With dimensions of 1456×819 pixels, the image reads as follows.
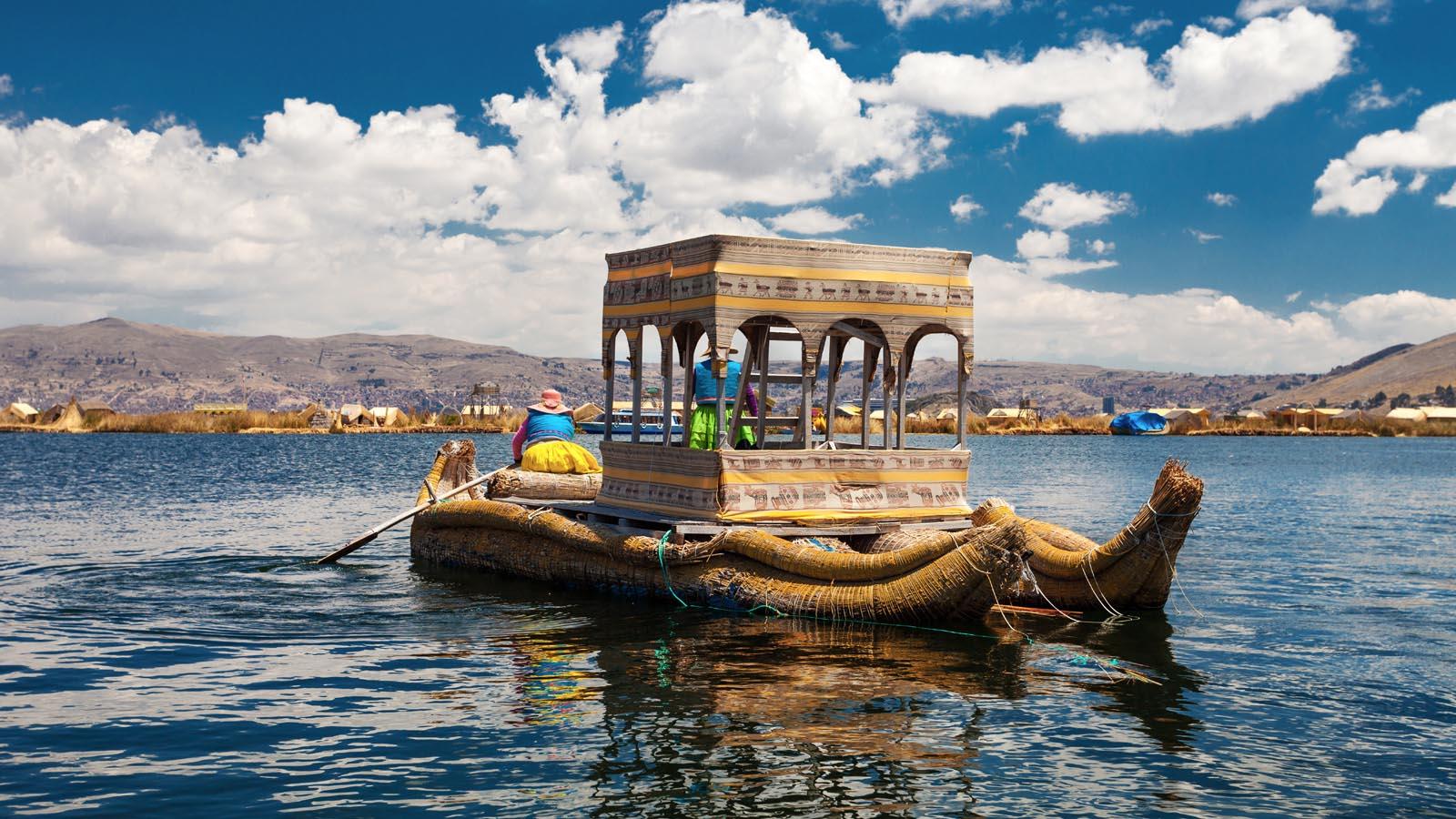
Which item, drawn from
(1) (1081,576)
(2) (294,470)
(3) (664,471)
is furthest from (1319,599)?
(2) (294,470)

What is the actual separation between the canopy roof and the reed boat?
0.08 ft

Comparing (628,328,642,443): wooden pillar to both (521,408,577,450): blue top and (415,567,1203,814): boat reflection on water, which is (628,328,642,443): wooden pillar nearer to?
(415,567,1203,814): boat reflection on water

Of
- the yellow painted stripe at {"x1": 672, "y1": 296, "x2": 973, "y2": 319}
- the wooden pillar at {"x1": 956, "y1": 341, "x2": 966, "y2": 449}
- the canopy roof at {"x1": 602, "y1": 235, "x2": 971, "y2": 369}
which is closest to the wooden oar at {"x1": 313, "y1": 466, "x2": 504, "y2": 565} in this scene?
the canopy roof at {"x1": 602, "y1": 235, "x2": 971, "y2": 369}

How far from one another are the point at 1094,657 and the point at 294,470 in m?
50.4

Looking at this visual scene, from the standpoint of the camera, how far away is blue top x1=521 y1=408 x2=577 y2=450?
23055mm

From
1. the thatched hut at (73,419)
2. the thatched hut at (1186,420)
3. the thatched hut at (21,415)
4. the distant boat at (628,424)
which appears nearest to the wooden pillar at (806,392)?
the distant boat at (628,424)

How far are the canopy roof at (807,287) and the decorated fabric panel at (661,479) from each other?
1.75m

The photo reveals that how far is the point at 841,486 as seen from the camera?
55.1ft

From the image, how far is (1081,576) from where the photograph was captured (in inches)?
634

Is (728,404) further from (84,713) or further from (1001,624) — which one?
(84,713)

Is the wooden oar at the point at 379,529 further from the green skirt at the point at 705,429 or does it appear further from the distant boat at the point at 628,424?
the distant boat at the point at 628,424

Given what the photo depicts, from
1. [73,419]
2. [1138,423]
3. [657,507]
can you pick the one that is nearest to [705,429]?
[657,507]

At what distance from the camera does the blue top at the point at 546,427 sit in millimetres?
23055

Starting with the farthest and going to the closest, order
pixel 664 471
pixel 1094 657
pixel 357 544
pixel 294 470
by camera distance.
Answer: pixel 294 470
pixel 357 544
pixel 664 471
pixel 1094 657
